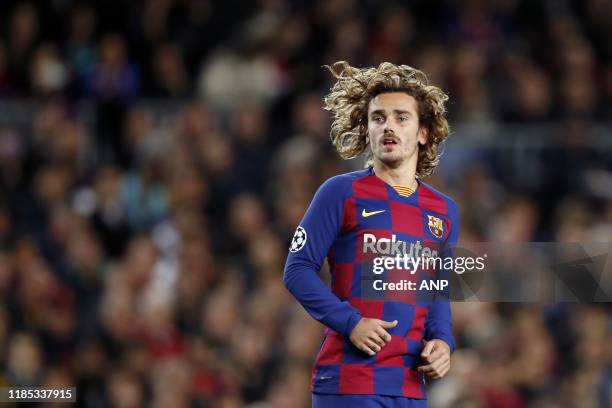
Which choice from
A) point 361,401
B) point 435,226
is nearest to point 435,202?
point 435,226

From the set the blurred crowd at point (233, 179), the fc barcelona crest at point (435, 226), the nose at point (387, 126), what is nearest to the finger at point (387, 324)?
the fc barcelona crest at point (435, 226)

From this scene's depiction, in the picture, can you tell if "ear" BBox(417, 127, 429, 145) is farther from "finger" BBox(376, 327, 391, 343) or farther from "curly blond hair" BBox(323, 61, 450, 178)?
"finger" BBox(376, 327, 391, 343)

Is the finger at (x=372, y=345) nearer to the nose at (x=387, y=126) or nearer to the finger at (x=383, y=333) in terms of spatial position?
the finger at (x=383, y=333)

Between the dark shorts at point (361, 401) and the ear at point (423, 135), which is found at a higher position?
the ear at point (423, 135)

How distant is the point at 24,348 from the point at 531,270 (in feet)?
14.1

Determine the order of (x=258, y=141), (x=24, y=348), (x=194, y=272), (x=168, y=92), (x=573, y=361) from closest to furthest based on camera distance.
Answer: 1. (x=573, y=361)
2. (x=24, y=348)
3. (x=194, y=272)
4. (x=258, y=141)
5. (x=168, y=92)

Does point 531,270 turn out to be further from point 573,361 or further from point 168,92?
point 168,92

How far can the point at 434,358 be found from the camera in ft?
16.7

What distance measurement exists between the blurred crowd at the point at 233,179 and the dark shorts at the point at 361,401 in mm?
3603

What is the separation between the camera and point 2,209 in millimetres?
11414

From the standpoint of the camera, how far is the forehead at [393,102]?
5.30 metres

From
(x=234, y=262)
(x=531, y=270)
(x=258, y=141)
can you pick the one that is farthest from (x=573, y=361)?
(x=258, y=141)

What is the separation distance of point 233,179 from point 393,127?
6290 mm

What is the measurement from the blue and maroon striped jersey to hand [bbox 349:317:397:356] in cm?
3
